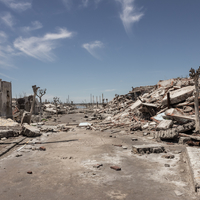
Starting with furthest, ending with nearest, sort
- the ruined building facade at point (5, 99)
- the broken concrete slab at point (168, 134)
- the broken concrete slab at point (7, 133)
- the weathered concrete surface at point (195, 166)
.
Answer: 1. the ruined building facade at point (5, 99)
2. the broken concrete slab at point (7, 133)
3. the broken concrete slab at point (168, 134)
4. the weathered concrete surface at point (195, 166)

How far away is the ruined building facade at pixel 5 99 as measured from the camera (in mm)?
18125

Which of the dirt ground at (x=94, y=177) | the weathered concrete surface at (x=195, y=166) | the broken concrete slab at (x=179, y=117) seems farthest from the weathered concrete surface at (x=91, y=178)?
the broken concrete slab at (x=179, y=117)

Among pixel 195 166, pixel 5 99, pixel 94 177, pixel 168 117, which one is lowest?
pixel 94 177

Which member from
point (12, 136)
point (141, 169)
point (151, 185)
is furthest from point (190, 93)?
point (12, 136)

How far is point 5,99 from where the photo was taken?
19156 millimetres

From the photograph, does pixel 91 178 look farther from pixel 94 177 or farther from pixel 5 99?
pixel 5 99

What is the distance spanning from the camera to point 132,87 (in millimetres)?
27891

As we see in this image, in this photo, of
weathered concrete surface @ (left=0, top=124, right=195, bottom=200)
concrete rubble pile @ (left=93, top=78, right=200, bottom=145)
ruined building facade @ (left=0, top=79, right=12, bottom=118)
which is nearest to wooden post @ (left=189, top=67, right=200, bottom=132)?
concrete rubble pile @ (left=93, top=78, right=200, bottom=145)

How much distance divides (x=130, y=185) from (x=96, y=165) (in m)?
1.46

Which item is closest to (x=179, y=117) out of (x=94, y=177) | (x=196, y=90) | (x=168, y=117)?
(x=168, y=117)

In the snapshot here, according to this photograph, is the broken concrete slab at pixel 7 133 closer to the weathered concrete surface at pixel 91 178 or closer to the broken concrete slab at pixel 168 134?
the weathered concrete surface at pixel 91 178

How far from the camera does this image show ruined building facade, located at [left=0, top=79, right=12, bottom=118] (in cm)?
1812

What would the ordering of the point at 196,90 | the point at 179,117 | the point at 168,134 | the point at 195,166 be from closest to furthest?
the point at 195,166
the point at 168,134
the point at 196,90
the point at 179,117

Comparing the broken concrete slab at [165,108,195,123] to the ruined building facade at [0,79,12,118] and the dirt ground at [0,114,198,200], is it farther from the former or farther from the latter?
the ruined building facade at [0,79,12,118]
